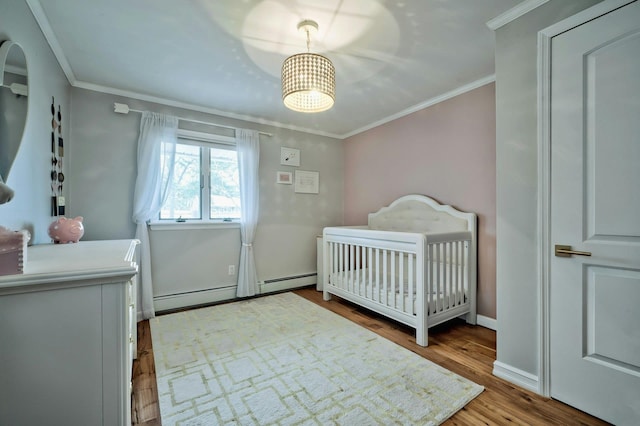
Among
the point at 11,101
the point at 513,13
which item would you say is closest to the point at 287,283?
the point at 11,101

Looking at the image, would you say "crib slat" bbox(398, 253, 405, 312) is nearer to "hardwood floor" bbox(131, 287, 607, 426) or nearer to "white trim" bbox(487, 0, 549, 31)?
"hardwood floor" bbox(131, 287, 607, 426)

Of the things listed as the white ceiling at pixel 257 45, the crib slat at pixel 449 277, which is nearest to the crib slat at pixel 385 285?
the crib slat at pixel 449 277

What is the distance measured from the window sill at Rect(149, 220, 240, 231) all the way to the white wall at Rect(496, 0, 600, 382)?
8.86 feet

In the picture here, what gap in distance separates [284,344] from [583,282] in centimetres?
191

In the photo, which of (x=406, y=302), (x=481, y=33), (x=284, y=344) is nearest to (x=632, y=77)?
(x=481, y=33)

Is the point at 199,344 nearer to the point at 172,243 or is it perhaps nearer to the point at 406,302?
the point at 172,243

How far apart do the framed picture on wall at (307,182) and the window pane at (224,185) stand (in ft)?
2.72

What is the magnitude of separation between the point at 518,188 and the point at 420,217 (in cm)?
134

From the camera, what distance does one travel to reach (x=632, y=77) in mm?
1264

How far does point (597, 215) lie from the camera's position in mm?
1363

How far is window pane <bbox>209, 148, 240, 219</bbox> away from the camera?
322 cm

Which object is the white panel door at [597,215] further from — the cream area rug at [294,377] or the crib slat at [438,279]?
the crib slat at [438,279]

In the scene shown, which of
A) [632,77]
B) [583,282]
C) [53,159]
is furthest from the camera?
[53,159]

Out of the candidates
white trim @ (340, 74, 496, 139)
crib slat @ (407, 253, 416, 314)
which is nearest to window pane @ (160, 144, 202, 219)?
white trim @ (340, 74, 496, 139)
